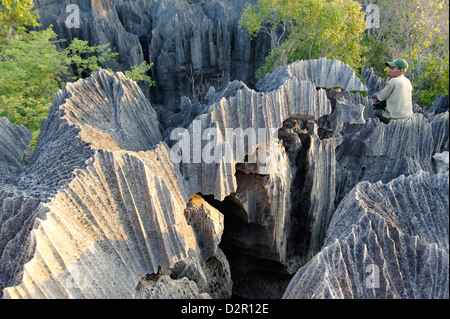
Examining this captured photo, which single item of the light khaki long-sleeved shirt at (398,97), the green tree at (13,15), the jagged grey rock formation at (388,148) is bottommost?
the jagged grey rock formation at (388,148)

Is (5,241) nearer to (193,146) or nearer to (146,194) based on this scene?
(146,194)

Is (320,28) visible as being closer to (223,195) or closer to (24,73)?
(223,195)

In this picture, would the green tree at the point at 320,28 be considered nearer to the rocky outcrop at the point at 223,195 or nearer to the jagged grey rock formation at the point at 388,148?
the rocky outcrop at the point at 223,195

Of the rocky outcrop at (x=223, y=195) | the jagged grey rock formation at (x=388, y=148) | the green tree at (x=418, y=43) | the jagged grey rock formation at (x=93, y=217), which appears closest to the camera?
the jagged grey rock formation at (x=93, y=217)

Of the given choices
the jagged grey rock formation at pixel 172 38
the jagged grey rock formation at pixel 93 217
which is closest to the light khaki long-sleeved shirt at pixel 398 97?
the jagged grey rock formation at pixel 93 217

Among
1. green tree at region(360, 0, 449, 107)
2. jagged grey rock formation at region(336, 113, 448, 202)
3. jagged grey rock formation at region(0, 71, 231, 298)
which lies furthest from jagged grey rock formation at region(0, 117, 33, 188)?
green tree at region(360, 0, 449, 107)

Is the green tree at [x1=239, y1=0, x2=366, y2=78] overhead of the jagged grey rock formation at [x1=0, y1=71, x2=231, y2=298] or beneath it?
overhead

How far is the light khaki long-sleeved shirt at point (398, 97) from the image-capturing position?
4180 millimetres

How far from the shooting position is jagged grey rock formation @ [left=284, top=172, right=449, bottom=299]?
219 cm

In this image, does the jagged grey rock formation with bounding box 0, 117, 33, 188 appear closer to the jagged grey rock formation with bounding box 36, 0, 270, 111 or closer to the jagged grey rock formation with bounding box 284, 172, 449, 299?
the jagged grey rock formation with bounding box 284, 172, 449, 299

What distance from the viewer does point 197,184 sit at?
→ 134 inches

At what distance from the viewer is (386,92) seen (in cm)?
438

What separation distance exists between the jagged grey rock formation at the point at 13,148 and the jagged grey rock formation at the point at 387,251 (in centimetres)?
328
